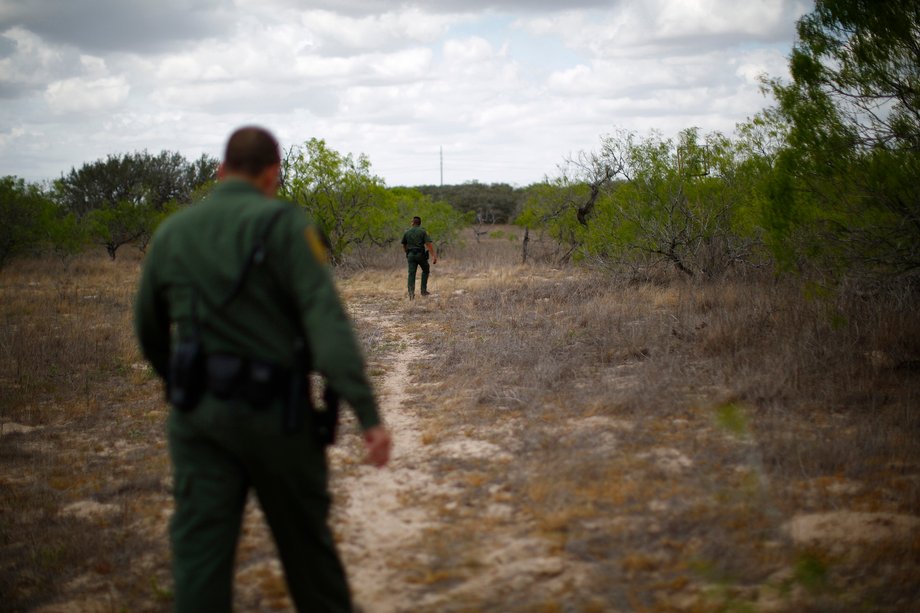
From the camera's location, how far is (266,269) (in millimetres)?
2152

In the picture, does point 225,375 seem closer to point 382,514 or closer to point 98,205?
point 382,514

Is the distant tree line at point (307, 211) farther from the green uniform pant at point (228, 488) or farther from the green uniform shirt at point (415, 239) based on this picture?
the green uniform pant at point (228, 488)

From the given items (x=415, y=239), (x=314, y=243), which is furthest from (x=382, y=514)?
(x=415, y=239)

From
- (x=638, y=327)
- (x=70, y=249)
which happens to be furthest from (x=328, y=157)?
(x=638, y=327)

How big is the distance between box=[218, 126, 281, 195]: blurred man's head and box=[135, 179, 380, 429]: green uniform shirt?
0.30ft

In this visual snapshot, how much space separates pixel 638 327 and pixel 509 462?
4199 mm

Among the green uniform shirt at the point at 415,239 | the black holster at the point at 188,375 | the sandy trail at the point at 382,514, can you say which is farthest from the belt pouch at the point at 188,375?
the green uniform shirt at the point at 415,239

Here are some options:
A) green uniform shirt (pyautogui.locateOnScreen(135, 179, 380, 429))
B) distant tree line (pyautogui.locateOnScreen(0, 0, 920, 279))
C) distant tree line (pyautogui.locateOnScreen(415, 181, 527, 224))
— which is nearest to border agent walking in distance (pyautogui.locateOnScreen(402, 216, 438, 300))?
distant tree line (pyautogui.locateOnScreen(0, 0, 920, 279))

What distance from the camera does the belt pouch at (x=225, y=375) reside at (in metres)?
2.11

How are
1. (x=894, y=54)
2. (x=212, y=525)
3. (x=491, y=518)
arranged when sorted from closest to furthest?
(x=212, y=525) → (x=491, y=518) → (x=894, y=54)

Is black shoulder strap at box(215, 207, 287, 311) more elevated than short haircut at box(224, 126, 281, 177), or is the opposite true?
short haircut at box(224, 126, 281, 177)

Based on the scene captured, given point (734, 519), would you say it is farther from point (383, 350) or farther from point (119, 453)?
point (383, 350)

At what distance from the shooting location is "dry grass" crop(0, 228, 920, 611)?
319cm

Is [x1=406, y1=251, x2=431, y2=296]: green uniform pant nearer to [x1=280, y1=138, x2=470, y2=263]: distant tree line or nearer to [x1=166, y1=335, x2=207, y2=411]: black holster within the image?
[x1=280, y1=138, x2=470, y2=263]: distant tree line
